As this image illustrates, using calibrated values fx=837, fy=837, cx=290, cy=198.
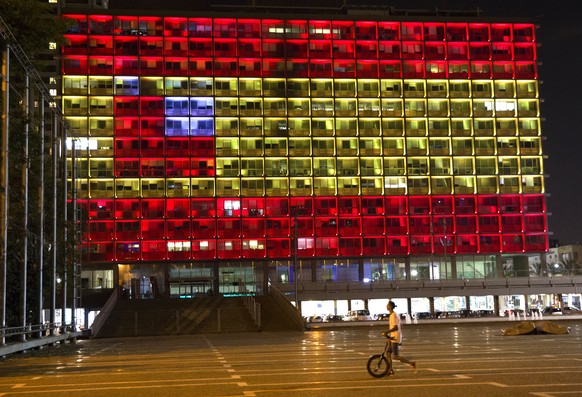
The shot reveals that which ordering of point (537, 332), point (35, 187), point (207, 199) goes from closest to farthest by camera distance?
1. point (537, 332)
2. point (35, 187)
3. point (207, 199)

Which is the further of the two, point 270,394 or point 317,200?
point 317,200

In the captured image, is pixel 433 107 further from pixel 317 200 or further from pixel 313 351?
pixel 313 351

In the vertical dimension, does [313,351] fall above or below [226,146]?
below

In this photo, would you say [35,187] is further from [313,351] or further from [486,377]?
[486,377]

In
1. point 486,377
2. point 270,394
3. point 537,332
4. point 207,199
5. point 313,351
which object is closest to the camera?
point 270,394

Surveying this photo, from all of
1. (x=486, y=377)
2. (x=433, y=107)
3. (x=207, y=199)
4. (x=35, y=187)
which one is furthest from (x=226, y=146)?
(x=486, y=377)

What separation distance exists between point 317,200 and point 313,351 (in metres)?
80.2

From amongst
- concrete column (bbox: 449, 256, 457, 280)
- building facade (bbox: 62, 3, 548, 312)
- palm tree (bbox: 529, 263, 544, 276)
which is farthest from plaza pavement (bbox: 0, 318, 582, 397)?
palm tree (bbox: 529, 263, 544, 276)

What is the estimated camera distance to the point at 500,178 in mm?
117750

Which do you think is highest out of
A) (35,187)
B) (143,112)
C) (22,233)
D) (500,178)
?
(143,112)

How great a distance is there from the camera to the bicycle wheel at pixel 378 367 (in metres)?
21.1

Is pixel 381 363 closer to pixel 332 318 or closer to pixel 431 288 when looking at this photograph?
pixel 332 318

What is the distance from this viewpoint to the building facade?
112m

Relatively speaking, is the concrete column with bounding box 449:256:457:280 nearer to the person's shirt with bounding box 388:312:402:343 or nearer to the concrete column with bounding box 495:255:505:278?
the concrete column with bounding box 495:255:505:278
